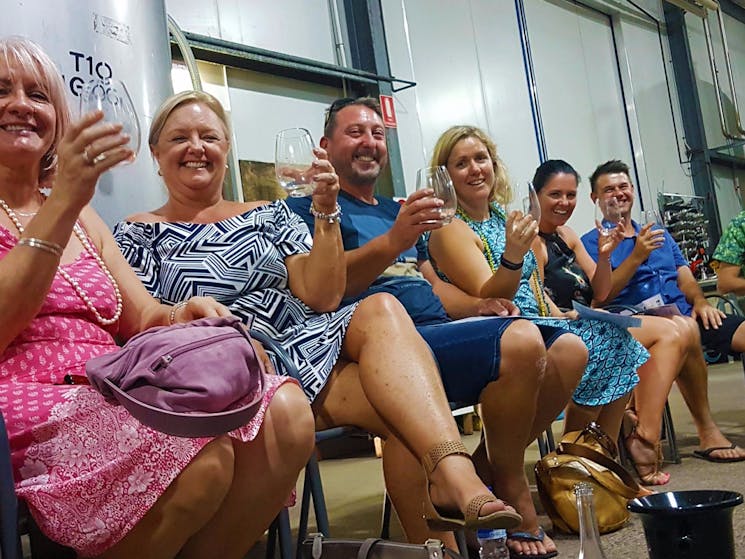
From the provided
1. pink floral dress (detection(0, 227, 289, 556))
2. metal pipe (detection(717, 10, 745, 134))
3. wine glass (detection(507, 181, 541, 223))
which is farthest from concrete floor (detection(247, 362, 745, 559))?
metal pipe (detection(717, 10, 745, 134))

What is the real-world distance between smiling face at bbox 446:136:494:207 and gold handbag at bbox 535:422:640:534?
2.61 feet

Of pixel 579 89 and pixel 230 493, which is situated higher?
pixel 579 89

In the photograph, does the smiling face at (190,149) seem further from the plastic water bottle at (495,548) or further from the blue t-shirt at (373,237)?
the plastic water bottle at (495,548)

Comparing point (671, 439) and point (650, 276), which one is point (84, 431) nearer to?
point (671, 439)

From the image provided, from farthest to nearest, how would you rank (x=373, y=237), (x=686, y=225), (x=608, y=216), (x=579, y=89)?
(x=686, y=225), (x=579, y=89), (x=608, y=216), (x=373, y=237)

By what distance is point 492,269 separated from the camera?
8.57 feet

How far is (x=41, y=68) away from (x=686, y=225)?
7432 mm

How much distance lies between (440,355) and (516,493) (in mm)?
412

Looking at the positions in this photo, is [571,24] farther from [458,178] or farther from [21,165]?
[21,165]

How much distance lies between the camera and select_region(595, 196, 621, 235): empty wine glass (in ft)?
9.77

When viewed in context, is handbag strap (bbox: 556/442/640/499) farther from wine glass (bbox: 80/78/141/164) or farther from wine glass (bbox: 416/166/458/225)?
wine glass (bbox: 80/78/141/164)

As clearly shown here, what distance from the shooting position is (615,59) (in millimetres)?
8445

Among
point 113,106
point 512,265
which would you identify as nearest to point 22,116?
point 113,106

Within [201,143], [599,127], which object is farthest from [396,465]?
[599,127]
